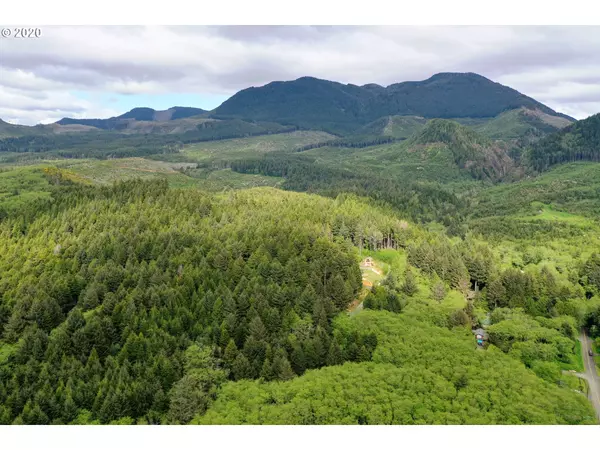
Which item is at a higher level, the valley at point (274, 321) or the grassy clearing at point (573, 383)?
the valley at point (274, 321)

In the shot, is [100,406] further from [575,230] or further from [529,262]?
[575,230]

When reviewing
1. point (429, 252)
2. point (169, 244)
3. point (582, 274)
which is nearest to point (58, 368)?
point (169, 244)

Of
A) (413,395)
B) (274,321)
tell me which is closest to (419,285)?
(274,321)

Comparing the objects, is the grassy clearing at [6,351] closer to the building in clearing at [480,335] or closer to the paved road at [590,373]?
the building in clearing at [480,335]

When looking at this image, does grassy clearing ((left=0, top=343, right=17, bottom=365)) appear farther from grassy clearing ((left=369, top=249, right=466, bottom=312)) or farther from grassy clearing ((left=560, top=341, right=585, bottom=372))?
grassy clearing ((left=560, top=341, right=585, bottom=372))

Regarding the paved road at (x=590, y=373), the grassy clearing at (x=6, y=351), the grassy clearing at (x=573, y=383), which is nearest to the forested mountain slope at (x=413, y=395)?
the grassy clearing at (x=573, y=383)

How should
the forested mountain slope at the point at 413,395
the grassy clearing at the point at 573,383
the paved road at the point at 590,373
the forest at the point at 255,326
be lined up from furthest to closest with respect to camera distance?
1. the grassy clearing at the point at 573,383
2. the paved road at the point at 590,373
3. the forest at the point at 255,326
4. the forested mountain slope at the point at 413,395

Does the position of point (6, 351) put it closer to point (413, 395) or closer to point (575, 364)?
point (413, 395)

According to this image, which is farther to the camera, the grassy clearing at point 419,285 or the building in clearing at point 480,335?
the grassy clearing at point 419,285

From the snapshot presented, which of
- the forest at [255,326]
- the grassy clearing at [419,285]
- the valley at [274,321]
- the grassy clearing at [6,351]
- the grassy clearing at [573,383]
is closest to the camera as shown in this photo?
the forest at [255,326]
